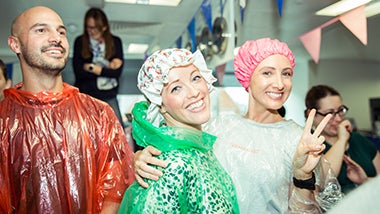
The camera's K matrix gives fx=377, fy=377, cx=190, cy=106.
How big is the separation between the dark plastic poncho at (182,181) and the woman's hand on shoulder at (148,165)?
0.02 metres

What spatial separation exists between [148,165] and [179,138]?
130mm

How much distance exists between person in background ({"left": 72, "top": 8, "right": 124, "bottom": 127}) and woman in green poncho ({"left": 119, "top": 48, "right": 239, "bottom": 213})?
126 cm

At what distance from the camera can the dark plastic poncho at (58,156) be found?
145cm

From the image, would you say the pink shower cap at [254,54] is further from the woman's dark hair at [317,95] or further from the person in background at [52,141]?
the woman's dark hair at [317,95]

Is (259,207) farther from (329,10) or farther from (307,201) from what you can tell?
(329,10)

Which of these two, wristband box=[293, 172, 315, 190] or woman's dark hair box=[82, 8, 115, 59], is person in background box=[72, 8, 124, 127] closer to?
woman's dark hair box=[82, 8, 115, 59]

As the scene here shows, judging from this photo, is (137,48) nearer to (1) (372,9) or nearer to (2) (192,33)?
(2) (192,33)

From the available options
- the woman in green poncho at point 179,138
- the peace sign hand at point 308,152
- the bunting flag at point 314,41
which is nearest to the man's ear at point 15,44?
the woman in green poncho at point 179,138

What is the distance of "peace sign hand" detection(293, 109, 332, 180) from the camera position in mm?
1247

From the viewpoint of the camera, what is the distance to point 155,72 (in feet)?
4.06

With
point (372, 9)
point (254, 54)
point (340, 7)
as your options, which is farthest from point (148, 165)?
point (340, 7)

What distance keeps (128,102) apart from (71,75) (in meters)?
0.84

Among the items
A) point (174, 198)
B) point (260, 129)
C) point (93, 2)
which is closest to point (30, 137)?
point (174, 198)

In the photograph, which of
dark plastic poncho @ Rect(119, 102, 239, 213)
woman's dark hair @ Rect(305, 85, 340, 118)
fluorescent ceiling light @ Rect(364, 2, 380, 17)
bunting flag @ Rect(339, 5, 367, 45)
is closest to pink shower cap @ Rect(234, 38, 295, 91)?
dark plastic poncho @ Rect(119, 102, 239, 213)
